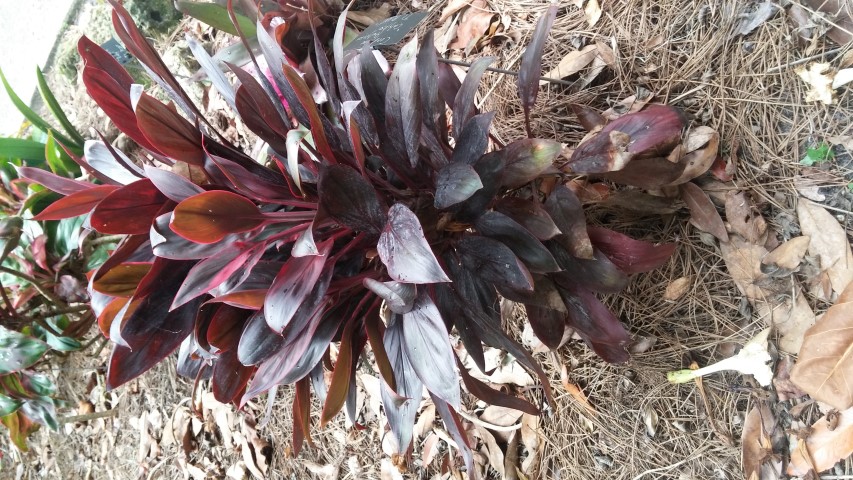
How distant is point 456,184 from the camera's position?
734mm

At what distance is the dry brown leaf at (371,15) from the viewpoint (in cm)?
150

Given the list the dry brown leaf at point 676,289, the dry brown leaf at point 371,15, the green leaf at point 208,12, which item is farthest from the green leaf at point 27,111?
the dry brown leaf at point 676,289

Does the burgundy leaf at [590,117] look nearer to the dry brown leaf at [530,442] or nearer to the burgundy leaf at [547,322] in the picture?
the burgundy leaf at [547,322]

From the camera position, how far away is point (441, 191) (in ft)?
2.50

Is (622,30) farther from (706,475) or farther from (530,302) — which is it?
(706,475)

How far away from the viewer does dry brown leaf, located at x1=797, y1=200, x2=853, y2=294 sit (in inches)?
34.7

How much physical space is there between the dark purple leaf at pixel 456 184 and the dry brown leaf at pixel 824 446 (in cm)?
72

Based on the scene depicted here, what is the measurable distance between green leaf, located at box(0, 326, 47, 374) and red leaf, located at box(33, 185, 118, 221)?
3.03 ft

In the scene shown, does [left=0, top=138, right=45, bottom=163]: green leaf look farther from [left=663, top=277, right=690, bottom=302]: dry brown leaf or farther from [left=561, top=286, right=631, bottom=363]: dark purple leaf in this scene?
[left=663, top=277, right=690, bottom=302]: dry brown leaf

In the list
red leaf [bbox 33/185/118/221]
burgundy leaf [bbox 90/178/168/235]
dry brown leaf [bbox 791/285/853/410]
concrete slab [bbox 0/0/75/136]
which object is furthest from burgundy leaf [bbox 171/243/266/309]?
concrete slab [bbox 0/0/75/136]

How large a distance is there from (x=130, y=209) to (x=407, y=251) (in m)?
0.39

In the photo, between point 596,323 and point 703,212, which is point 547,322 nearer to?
point 596,323

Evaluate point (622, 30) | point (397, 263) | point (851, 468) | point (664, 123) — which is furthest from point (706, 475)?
point (622, 30)

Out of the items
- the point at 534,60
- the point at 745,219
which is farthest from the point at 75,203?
the point at 745,219
